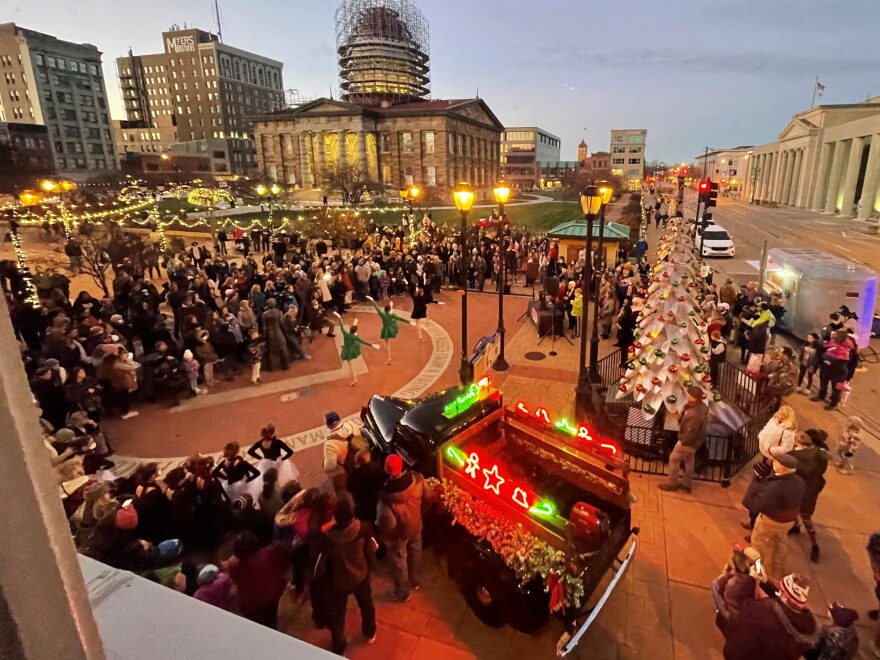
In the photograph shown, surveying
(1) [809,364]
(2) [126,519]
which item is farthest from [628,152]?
(2) [126,519]

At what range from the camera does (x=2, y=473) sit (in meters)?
1.10

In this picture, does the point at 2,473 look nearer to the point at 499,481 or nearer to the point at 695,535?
the point at 499,481

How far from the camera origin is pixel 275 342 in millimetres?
13828

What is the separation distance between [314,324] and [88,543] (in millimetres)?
12111

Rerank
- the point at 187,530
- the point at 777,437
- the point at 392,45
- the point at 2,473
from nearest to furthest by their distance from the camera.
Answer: the point at 2,473 < the point at 187,530 < the point at 777,437 < the point at 392,45

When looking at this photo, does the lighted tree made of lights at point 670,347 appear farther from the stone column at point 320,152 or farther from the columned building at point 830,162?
the stone column at point 320,152

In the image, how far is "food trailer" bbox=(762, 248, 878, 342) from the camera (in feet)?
45.2

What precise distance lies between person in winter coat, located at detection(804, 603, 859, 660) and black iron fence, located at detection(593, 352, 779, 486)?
13.7ft

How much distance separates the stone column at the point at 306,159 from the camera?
77938 mm

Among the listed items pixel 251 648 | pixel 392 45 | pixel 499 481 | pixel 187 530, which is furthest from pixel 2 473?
pixel 392 45

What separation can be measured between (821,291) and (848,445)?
24.1 feet

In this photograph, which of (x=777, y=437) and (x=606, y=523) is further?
(x=777, y=437)

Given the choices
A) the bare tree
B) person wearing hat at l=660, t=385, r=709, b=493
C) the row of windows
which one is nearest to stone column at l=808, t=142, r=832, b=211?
the bare tree

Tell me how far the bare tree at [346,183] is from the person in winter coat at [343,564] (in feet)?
Result: 188
